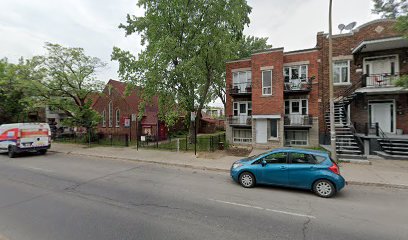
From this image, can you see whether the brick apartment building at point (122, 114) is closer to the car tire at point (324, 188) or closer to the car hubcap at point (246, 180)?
the car hubcap at point (246, 180)

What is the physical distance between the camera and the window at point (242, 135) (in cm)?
1856

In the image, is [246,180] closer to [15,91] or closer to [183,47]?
[183,47]

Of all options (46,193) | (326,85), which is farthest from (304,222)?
(326,85)

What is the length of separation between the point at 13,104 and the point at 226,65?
2548 centimetres

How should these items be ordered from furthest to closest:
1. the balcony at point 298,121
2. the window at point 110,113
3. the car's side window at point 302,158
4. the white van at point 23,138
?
the window at point 110,113
the balcony at point 298,121
the white van at point 23,138
the car's side window at point 302,158

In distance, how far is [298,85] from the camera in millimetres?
16578

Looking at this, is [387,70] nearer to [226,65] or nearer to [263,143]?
[263,143]

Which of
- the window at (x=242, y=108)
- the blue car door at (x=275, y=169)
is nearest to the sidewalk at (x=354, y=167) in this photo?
the blue car door at (x=275, y=169)

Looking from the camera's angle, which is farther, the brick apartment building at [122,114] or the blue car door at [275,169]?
the brick apartment building at [122,114]

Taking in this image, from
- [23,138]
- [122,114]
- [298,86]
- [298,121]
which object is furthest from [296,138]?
[23,138]

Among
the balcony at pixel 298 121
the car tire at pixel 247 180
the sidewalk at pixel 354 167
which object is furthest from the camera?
the balcony at pixel 298 121

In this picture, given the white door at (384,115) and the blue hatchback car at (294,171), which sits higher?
the white door at (384,115)

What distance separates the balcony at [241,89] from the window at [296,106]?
11.7 ft

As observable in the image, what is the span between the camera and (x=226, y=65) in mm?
19766
